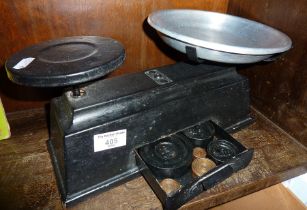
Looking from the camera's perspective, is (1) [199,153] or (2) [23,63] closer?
(2) [23,63]

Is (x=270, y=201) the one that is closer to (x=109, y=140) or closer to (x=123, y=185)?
(x=123, y=185)

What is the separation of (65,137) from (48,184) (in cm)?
25

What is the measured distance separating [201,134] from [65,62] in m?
0.56

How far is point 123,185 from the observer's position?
36.7 inches

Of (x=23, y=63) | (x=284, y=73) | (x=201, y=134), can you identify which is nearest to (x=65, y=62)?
(x=23, y=63)

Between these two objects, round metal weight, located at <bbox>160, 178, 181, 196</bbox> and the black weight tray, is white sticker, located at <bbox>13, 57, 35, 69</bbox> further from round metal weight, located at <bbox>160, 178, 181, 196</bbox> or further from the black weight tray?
round metal weight, located at <bbox>160, 178, 181, 196</bbox>

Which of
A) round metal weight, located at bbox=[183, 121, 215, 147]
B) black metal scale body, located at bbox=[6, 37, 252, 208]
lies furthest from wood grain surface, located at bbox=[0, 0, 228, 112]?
round metal weight, located at bbox=[183, 121, 215, 147]

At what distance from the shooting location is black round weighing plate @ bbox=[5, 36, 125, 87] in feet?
2.19

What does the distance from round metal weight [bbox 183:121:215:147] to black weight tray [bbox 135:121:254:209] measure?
22 mm

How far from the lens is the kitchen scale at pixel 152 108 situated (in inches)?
30.6

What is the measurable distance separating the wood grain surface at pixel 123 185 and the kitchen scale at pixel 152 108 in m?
0.04

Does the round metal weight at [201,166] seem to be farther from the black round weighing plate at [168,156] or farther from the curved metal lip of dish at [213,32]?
the curved metal lip of dish at [213,32]

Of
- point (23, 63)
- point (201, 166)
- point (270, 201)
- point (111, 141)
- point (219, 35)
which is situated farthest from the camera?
point (270, 201)

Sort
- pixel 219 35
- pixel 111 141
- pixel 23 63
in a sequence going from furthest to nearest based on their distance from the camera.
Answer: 1. pixel 219 35
2. pixel 111 141
3. pixel 23 63
